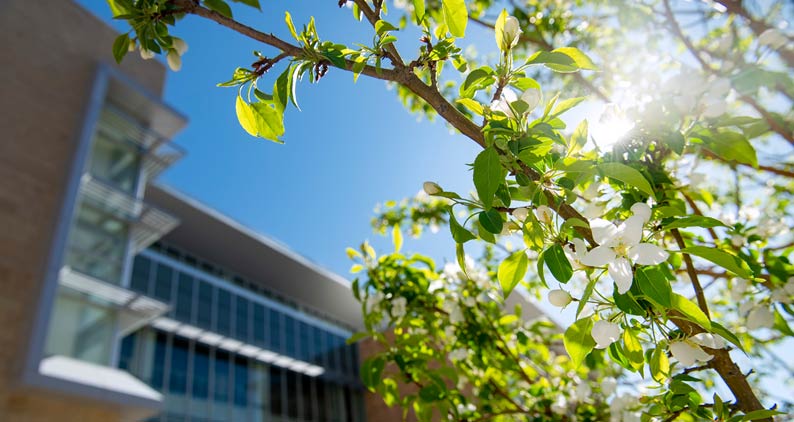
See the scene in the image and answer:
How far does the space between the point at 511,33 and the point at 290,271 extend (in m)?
17.8

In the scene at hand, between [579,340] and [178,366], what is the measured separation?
14474mm

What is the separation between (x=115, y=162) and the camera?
11.8 m

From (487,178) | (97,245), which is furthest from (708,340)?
(97,245)

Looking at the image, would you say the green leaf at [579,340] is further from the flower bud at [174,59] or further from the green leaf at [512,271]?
the flower bud at [174,59]

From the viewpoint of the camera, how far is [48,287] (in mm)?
8938

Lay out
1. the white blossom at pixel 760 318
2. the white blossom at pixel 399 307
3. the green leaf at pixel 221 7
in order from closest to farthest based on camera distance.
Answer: the green leaf at pixel 221 7, the white blossom at pixel 760 318, the white blossom at pixel 399 307

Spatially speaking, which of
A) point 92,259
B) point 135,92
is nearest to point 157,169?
point 135,92

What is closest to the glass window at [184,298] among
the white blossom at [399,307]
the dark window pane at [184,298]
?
the dark window pane at [184,298]

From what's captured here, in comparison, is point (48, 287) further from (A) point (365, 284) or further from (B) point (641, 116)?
(B) point (641, 116)

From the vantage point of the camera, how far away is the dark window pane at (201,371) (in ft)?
46.2

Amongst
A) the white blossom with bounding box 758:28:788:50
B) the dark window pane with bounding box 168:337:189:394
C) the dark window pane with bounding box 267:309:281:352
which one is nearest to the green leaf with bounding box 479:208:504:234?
the white blossom with bounding box 758:28:788:50

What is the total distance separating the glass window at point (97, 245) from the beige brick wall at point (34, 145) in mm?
410

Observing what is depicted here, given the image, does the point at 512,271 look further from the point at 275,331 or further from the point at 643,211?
the point at 275,331

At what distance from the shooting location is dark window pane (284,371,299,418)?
16594 millimetres
